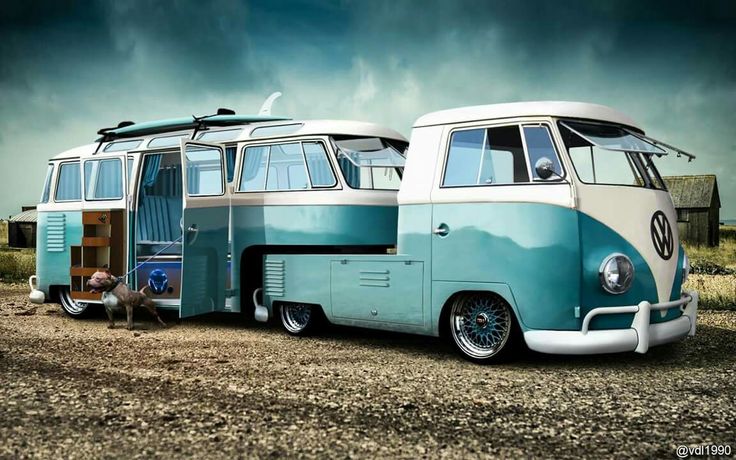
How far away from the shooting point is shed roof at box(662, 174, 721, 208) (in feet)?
97.8

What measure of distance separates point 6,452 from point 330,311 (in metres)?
4.37

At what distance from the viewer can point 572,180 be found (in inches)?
281

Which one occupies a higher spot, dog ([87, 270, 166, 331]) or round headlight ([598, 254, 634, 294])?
round headlight ([598, 254, 634, 294])

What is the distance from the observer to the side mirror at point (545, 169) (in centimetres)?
718

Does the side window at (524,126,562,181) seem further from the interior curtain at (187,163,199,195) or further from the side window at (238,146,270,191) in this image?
the interior curtain at (187,163,199,195)

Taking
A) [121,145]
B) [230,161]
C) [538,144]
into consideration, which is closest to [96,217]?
A: [121,145]

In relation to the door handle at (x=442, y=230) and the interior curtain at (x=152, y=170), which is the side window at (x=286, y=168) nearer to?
the door handle at (x=442, y=230)

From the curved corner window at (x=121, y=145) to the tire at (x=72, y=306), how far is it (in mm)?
2198

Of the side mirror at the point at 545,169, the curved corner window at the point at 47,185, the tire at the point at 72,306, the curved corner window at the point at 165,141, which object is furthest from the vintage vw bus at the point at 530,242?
the curved corner window at the point at 47,185

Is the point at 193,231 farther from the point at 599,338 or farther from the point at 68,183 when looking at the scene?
the point at 599,338

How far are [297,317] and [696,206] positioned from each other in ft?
79.3

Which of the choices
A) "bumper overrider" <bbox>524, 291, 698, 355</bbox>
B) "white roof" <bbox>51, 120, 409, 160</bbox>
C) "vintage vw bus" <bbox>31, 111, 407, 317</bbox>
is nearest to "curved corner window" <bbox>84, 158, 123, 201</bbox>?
"vintage vw bus" <bbox>31, 111, 407, 317</bbox>

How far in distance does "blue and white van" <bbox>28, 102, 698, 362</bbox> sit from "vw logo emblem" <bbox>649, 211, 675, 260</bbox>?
25 mm

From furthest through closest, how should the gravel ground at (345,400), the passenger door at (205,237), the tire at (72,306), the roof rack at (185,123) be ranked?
the tire at (72,306) < the roof rack at (185,123) < the passenger door at (205,237) < the gravel ground at (345,400)
